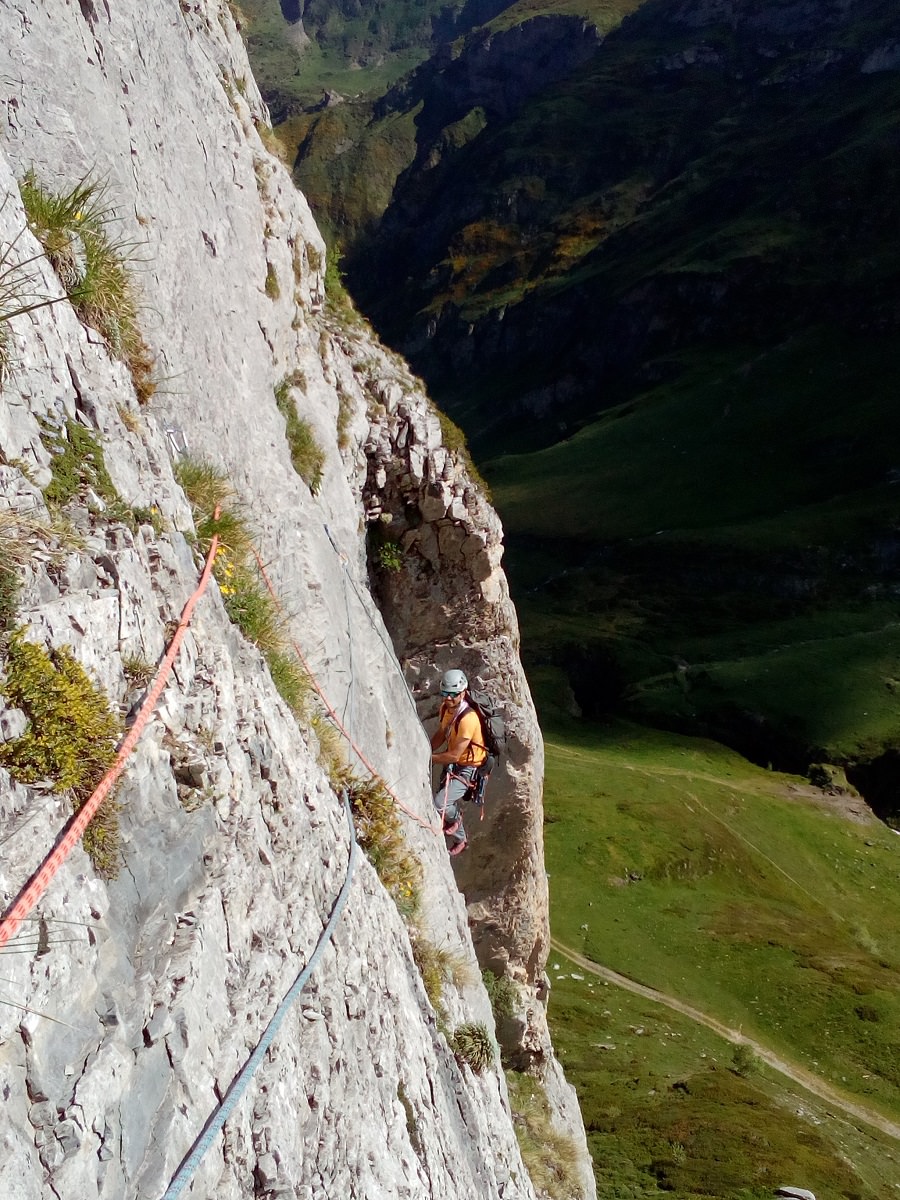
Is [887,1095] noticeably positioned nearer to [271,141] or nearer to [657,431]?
[271,141]

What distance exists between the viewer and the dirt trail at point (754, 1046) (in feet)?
101

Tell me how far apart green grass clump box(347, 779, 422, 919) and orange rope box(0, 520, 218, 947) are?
395 centimetres

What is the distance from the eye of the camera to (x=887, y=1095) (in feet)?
104

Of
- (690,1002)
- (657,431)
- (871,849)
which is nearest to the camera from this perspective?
(690,1002)

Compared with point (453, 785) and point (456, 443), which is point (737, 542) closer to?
point (456, 443)

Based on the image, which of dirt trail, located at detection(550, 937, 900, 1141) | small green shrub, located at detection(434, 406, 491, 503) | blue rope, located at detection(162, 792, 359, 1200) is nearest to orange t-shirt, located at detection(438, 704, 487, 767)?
small green shrub, located at detection(434, 406, 491, 503)

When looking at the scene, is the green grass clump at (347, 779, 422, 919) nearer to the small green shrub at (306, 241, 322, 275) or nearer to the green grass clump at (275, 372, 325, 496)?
the green grass clump at (275, 372, 325, 496)

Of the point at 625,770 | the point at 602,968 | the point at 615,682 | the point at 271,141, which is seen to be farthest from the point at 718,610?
the point at 271,141

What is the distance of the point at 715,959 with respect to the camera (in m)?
38.3

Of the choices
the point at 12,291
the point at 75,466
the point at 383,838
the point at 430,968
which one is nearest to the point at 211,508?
the point at 75,466

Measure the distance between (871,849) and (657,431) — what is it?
94469 millimetres

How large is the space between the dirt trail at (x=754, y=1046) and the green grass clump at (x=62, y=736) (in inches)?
1271

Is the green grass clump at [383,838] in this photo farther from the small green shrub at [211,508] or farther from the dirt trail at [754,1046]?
the dirt trail at [754,1046]

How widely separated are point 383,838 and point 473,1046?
10.1ft
